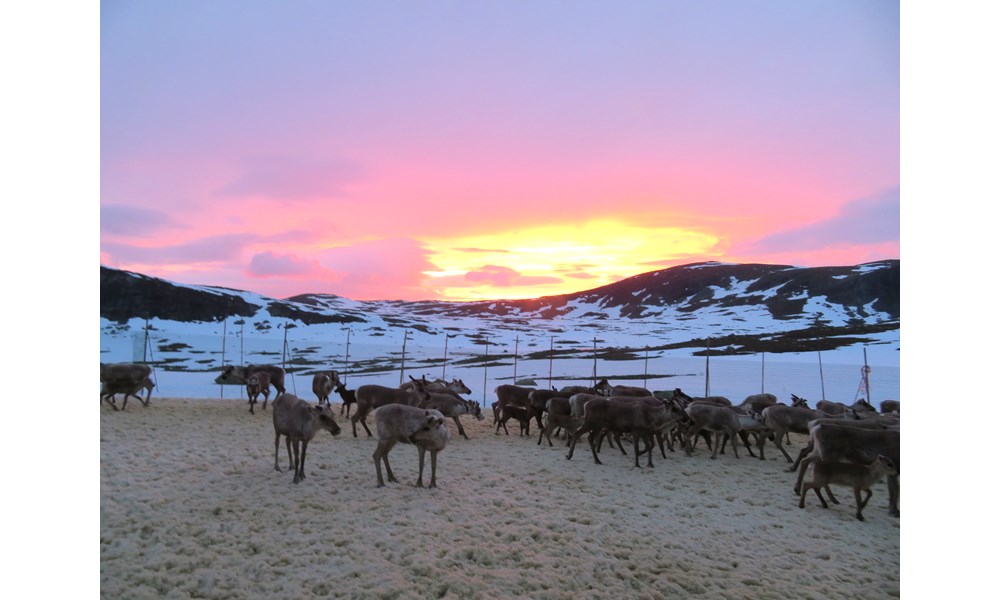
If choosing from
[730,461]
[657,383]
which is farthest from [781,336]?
[730,461]

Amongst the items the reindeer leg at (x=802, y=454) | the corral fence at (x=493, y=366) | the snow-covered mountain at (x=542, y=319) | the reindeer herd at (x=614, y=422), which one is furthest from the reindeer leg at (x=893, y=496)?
the snow-covered mountain at (x=542, y=319)

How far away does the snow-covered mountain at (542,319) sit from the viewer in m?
45.8

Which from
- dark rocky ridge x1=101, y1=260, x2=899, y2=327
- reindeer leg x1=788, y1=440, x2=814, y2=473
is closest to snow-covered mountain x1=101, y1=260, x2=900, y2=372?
dark rocky ridge x1=101, y1=260, x2=899, y2=327

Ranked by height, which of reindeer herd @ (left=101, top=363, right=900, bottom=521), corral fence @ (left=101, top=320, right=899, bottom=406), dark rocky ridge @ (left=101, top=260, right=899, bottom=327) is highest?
dark rocky ridge @ (left=101, top=260, right=899, bottom=327)

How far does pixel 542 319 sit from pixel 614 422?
108426 mm

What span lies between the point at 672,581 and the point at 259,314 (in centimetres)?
7415

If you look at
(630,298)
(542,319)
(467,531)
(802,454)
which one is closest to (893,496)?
(802,454)

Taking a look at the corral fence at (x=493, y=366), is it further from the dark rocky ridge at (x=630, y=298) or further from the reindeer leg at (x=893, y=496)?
the reindeer leg at (x=893, y=496)

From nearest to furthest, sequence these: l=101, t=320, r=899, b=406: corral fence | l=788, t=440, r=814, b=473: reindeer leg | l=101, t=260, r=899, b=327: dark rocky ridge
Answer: l=788, t=440, r=814, b=473: reindeer leg, l=101, t=320, r=899, b=406: corral fence, l=101, t=260, r=899, b=327: dark rocky ridge

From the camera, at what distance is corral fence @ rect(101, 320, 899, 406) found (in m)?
28.1

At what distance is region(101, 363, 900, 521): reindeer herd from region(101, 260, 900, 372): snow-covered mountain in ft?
40.7

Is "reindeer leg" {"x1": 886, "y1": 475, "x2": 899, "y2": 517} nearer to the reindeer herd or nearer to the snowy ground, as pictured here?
the reindeer herd

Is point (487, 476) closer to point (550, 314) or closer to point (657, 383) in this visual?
point (657, 383)

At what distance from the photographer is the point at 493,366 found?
154 feet
